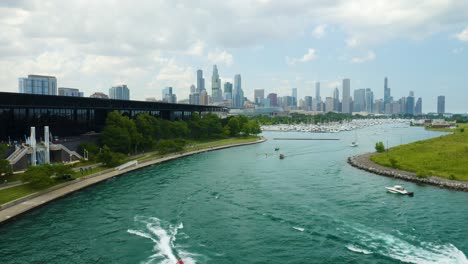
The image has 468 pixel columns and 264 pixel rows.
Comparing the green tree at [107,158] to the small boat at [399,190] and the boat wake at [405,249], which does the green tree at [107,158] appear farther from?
the boat wake at [405,249]

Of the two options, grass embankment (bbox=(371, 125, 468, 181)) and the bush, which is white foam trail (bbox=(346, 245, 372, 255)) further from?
the bush

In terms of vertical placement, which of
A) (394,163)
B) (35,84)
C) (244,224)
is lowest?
(244,224)

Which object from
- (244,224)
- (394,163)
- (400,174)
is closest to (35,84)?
(394,163)

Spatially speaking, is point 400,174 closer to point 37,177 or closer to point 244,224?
point 244,224

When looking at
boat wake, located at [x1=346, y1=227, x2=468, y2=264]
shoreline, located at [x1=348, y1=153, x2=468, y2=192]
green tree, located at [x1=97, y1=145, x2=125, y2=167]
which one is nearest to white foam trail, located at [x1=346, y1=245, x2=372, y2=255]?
boat wake, located at [x1=346, y1=227, x2=468, y2=264]

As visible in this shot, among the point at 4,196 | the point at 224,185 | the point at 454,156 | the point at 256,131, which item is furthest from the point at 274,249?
the point at 256,131

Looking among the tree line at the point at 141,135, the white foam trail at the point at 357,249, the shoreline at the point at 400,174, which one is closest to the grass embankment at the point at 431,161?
the shoreline at the point at 400,174

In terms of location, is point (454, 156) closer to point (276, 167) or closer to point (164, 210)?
point (276, 167)

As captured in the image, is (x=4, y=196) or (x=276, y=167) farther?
(x=276, y=167)
